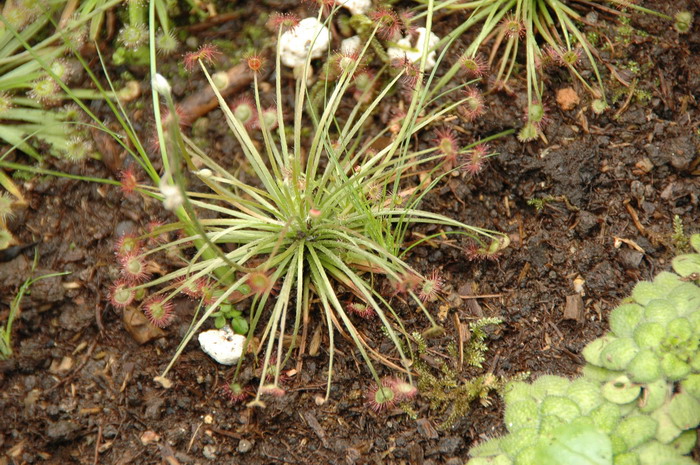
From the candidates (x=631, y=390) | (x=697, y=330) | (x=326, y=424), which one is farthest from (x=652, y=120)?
(x=326, y=424)

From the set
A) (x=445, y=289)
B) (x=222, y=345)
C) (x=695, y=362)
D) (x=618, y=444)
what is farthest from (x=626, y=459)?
(x=222, y=345)

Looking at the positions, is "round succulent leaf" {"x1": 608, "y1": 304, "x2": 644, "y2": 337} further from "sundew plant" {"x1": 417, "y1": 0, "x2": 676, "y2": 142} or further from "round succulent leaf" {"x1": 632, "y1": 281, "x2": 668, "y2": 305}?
"sundew plant" {"x1": 417, "y1": 0, "x2": 676, "y2": 142}

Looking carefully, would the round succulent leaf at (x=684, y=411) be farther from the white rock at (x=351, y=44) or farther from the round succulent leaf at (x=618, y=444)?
the white rock at (x=351, y=44)

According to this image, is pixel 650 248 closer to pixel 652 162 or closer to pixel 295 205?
pixel 652 162

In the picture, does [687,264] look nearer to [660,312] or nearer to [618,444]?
[660,312]

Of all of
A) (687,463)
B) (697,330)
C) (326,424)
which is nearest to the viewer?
(687,463)

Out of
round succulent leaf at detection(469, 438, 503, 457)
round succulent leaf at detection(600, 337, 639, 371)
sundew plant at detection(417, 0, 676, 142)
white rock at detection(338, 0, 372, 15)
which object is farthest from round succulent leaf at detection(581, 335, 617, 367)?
white rock at detection(338, 0, 372, 15)

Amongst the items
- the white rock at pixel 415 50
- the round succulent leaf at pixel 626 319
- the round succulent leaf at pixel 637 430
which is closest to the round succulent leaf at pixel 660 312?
the round succulent leaf at pixel 626 319

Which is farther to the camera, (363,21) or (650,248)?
(363,21)

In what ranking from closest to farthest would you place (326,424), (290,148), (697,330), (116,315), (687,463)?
(687,463)
(697,330)
(326,424)
(116,315)
(290,148)
